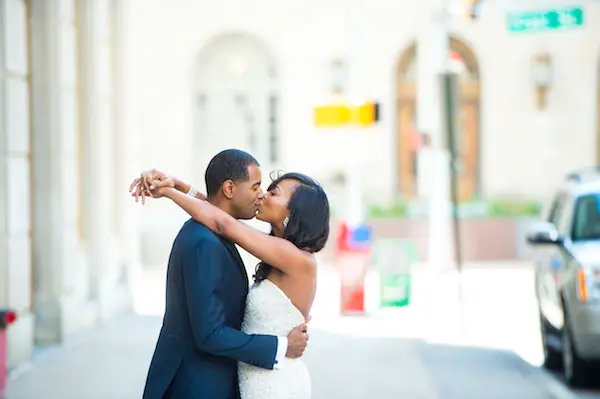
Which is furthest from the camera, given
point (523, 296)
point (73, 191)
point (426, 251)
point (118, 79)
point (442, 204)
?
point (426, 251)

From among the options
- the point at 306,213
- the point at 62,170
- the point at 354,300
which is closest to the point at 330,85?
the point at 354,300

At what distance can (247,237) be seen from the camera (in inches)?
195

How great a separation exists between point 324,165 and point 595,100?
5.97 metres

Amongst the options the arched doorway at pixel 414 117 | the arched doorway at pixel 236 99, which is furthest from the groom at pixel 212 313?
the arched doorway at pixel 414 117

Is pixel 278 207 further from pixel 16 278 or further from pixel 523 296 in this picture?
pixel 523 296

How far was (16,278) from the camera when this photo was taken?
12.8 metres

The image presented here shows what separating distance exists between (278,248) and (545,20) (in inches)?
591

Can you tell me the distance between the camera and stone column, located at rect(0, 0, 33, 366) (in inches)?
491

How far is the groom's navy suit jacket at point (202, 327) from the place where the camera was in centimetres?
480

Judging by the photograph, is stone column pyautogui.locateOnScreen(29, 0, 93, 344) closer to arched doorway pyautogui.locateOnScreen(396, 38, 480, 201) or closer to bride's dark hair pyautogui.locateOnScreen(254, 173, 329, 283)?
bride's dark hair pyautogui.locateOnScreen(254, 173, 329, 283)

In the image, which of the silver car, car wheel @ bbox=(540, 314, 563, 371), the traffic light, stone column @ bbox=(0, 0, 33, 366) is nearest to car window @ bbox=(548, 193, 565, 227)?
the silver car

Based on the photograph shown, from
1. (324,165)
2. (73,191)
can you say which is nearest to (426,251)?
(324,165)

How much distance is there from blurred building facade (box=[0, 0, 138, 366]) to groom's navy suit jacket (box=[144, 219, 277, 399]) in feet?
25.3

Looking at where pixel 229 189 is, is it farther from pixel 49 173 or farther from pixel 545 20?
pixel 545 20
